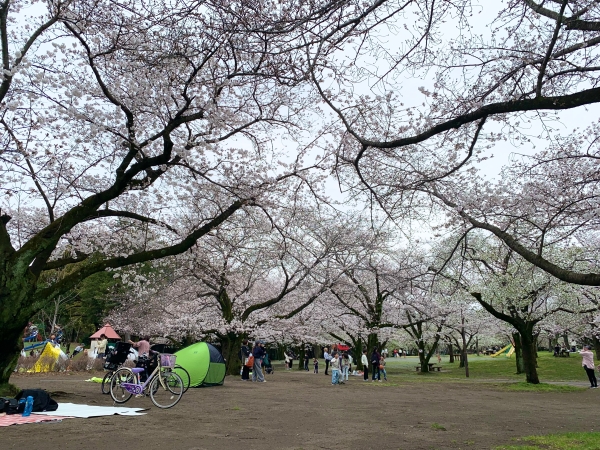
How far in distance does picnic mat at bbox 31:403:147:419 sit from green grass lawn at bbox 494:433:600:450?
235 inches

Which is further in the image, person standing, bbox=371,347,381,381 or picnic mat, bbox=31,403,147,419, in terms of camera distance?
person standing, bbox=371,347,381,381

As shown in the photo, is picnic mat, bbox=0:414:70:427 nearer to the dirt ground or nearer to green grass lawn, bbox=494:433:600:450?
the dirt ground

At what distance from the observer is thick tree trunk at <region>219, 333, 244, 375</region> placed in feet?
67.8

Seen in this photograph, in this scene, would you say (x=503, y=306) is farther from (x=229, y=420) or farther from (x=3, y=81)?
(x=3, y=81)

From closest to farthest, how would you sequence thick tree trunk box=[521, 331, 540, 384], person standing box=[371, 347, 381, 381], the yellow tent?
1. thick tree trunk box=[521, 331, 540, 384]
2. the yellow tent
3. person standing box=[371, 347, 381, 381]

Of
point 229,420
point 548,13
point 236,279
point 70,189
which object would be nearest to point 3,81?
point 70,189

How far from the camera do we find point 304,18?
4750mm

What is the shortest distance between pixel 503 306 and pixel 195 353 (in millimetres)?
11524

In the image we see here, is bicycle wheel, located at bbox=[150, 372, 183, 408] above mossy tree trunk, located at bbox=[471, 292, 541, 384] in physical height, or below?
below

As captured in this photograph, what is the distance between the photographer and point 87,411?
25.9 feet

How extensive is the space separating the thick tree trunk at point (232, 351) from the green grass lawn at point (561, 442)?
1570cm

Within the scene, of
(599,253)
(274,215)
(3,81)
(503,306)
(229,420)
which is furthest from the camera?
(503,306)

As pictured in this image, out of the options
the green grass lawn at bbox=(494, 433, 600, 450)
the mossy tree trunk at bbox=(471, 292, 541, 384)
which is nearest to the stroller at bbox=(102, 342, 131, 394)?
the green grass lawn at bbox=(494, 433, 600, 450)

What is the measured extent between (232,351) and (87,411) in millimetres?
13402
